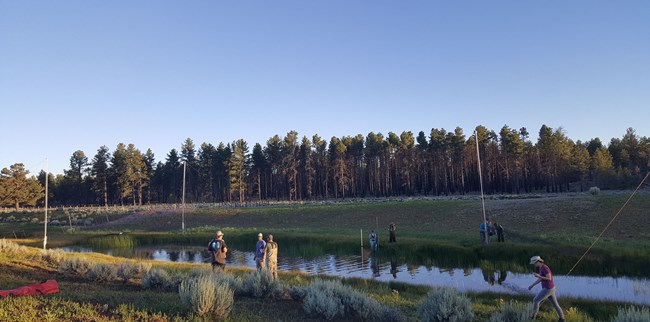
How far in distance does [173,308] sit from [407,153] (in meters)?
91.8

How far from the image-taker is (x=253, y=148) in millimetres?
110875

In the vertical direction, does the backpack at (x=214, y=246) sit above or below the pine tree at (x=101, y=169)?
below

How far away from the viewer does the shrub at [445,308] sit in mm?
8891

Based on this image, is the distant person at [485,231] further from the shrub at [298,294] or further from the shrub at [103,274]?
the shrub at [103,274]

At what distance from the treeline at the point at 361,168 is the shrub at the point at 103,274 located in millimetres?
79663

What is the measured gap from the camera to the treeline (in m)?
87.1

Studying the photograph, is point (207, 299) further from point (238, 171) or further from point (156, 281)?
point (238, 171)

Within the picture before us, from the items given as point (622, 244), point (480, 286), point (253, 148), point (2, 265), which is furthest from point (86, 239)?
point (253, 148)

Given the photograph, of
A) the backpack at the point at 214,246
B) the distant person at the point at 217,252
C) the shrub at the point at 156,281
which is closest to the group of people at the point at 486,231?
the distant person at the point at 217,252

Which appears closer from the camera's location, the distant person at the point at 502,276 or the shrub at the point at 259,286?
the shrub at the point at 259,286

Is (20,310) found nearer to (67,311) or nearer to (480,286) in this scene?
(67,311)

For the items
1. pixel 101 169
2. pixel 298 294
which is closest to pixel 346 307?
pixel 298 294

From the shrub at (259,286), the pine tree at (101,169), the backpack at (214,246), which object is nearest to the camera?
the shrub at (259,286)

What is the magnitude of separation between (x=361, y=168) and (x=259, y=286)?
9685 centimetres
